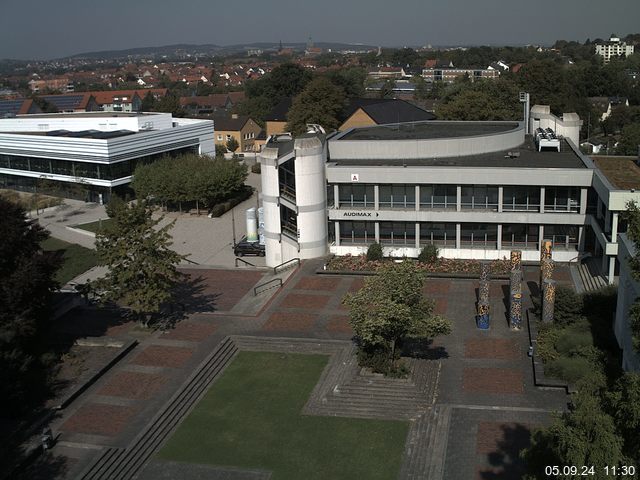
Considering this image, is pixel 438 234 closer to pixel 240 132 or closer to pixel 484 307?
pixel 484 307

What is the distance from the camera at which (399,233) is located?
42.7 meters

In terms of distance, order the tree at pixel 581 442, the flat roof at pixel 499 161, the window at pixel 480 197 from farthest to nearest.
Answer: the flat roof at pixel 499 161 → the window at pixel 480 197 → the tree at pixel 581 442

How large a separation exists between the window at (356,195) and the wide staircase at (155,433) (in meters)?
16.5

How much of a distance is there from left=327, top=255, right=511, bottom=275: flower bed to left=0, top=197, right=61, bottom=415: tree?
16.2 meters

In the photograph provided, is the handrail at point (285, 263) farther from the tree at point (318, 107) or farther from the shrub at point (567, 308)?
the tree at point (318, 107)

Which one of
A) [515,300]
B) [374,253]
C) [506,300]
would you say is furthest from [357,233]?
[515,300]

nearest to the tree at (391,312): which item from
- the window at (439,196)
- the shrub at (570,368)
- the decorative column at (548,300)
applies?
the shrub at (570,368)

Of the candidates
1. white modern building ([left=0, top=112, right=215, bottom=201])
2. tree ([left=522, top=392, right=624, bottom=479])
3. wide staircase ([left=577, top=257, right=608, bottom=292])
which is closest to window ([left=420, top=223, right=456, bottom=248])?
wide staircase ([left=577, top=257, right=608, bottom=292])

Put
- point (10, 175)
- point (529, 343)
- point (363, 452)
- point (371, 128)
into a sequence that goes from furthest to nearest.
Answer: point (10, 175) < point (371, 128) < point (529, 343) < point (363, 452)

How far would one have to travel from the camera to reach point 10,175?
74375mm

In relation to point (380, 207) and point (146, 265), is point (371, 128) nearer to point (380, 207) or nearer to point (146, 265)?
point (380, 207)

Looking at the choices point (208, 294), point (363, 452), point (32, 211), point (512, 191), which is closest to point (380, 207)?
point (512, 191)

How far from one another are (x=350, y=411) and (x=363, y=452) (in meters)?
2.68

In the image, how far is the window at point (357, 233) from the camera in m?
43.1
